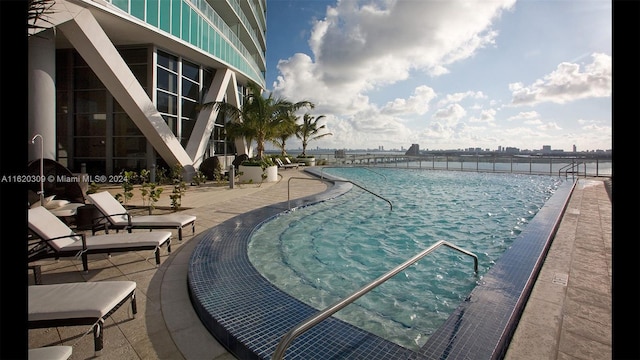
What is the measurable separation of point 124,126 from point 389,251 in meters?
13.7

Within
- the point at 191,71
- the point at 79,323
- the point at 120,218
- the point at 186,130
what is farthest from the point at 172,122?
the point at 79,323

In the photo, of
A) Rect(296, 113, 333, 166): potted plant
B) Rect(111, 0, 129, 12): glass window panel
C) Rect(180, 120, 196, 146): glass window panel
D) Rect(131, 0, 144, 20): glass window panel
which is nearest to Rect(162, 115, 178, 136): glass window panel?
Rect(180, 120, 196, 146): glass window panel

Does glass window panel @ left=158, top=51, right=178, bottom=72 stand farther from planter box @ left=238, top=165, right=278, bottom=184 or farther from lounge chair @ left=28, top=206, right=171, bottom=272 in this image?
lounge chair @ left=28, top=206, right=171, bottom=272

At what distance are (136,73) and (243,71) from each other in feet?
24.7

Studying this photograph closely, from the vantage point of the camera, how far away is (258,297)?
3443 mm

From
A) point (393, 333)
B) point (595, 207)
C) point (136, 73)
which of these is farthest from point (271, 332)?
point (136, 73)

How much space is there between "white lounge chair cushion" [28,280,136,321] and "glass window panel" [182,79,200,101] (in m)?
14.9

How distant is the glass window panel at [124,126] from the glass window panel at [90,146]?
2.41ft

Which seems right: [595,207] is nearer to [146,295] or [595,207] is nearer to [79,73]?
[146,295]

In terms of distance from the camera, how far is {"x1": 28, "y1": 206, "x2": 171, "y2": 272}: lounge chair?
12.7ft

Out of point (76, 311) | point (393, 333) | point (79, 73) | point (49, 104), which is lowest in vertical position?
point (393, 333)

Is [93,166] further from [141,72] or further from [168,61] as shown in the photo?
[168,61]

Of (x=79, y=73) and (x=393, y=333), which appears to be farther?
(x=79, y=73)

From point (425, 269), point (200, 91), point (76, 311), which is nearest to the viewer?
point (76, 311)
